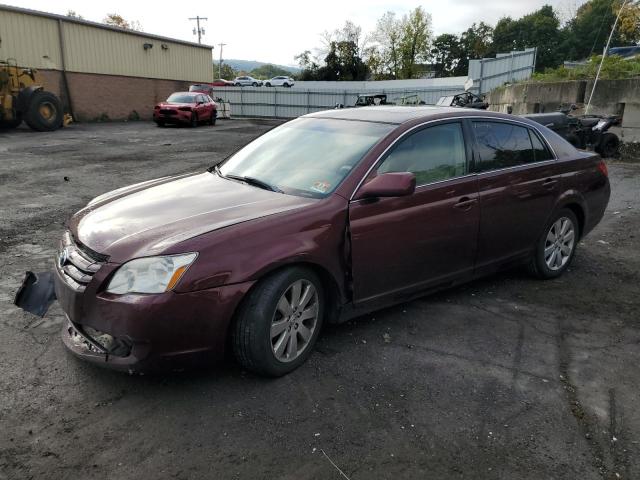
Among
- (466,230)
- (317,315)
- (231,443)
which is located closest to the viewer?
(231,443)

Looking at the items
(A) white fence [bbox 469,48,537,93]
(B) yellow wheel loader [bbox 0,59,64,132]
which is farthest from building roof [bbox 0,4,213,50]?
(A) white fence [bbox 469,48,537,93]

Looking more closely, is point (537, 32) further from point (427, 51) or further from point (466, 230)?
point (466, 230)

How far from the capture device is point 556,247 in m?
5.14

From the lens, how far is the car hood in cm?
299

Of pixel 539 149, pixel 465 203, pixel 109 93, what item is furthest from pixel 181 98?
pixel 465 203

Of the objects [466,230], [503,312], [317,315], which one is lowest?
[503,312]

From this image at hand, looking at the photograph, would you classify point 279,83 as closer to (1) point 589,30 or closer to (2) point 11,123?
(1) point 589,30

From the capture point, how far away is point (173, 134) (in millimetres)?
20203

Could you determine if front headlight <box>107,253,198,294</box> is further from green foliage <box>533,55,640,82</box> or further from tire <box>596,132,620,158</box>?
green foliage <box>533,55,640,82</box>

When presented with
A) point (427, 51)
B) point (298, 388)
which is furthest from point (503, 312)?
point (427, 51)

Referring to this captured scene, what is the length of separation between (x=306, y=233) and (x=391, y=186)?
2.11 feet

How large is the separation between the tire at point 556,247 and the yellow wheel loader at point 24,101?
1819cm

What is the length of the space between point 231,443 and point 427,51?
6684cm

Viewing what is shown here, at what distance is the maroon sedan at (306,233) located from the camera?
9.46 feet
